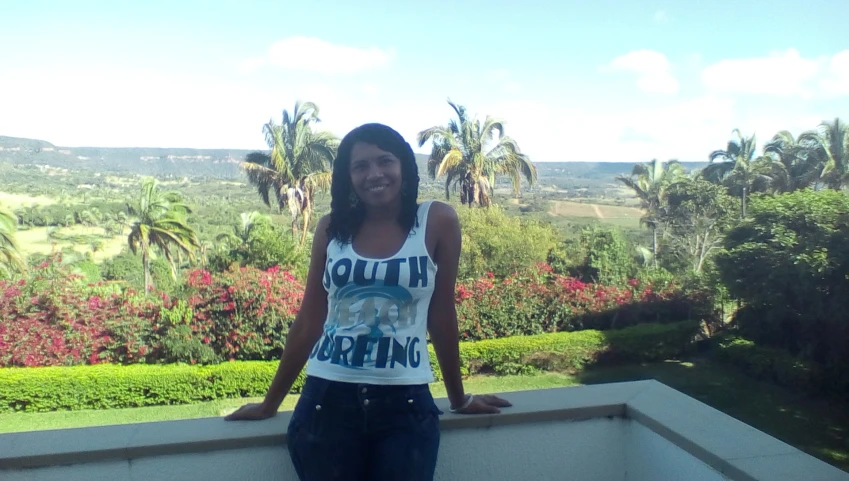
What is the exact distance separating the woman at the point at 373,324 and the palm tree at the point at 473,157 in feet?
65.5

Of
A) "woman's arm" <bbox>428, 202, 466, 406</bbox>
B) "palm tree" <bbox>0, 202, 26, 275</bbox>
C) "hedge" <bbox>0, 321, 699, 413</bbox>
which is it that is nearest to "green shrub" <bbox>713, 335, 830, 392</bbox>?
"hedge" <bbox>0, 321, 699, 413</bbox>

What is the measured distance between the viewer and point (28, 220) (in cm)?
3080

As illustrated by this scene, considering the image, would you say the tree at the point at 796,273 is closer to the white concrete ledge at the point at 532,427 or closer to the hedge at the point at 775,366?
the hedge at the point at 775,366

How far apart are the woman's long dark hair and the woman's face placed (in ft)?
0.06

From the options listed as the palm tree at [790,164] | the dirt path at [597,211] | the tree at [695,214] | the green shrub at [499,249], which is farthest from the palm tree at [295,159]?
the dirt path at [597,211]

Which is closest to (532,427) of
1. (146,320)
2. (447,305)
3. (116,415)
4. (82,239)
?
(447,305)

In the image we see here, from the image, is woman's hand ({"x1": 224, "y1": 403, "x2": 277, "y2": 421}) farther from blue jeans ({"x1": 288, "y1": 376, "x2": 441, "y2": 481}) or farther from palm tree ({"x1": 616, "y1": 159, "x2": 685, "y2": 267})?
palm tree ({"x1": 616, "y1": 159, "x2": 685, "y2": 267})

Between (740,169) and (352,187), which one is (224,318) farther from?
(740,169)

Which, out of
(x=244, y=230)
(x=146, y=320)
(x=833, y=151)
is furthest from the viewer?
(x=833, y=151)

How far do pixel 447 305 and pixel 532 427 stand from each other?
467 mm

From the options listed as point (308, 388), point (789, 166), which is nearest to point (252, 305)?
point (308, 388)

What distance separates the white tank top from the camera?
157 cm

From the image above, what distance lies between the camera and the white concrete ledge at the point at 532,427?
62.9 inches

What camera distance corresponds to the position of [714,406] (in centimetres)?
1112
